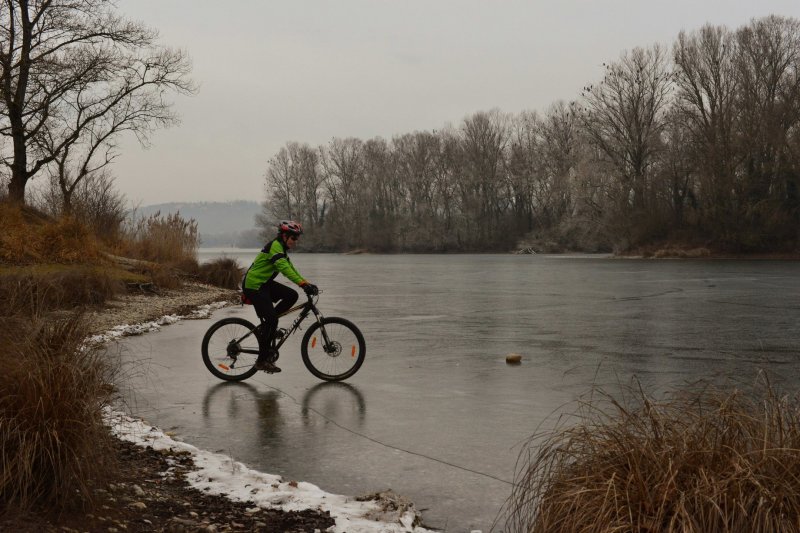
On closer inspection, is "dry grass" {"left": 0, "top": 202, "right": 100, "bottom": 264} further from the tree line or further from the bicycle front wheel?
the tree line

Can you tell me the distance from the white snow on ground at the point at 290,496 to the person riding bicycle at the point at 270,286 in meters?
3.36

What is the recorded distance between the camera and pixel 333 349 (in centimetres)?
973

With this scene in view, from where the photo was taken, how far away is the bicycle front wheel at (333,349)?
31.8 feet

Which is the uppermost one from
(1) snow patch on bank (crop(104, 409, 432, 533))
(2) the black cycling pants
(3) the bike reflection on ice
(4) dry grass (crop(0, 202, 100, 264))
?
(4) dry grass (crop(0, 202, 100, 264))

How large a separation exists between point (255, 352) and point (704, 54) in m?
59.7

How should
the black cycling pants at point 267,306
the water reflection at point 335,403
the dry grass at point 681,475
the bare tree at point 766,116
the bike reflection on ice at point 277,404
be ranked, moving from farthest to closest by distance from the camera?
the bare tree at point 766,116 → the black cycling pants at point 267,306 → the water reflection at point 335,403 → the bike reflection on ice at point 277,404 → the dry grass at point 681,475

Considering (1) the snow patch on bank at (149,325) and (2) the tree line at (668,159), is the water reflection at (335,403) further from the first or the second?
(2) the tree line at (668,159)

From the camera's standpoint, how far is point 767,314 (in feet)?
57.0

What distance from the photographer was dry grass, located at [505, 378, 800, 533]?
320 cm

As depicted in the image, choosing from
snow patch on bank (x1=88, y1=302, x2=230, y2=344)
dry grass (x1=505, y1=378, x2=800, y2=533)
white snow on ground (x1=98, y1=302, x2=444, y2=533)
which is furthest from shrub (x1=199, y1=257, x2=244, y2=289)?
dry grass (x1=505, y1=378, x2=800, y2=533)

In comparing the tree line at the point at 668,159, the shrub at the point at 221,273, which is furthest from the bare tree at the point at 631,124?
the shrub at the point at 221,273

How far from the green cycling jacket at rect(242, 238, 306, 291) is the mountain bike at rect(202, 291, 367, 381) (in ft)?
1.76

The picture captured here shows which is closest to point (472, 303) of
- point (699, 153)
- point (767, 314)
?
point (767, 314)

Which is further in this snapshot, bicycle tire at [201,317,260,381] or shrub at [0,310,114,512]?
bicycle tire at [201,317,260,381]
